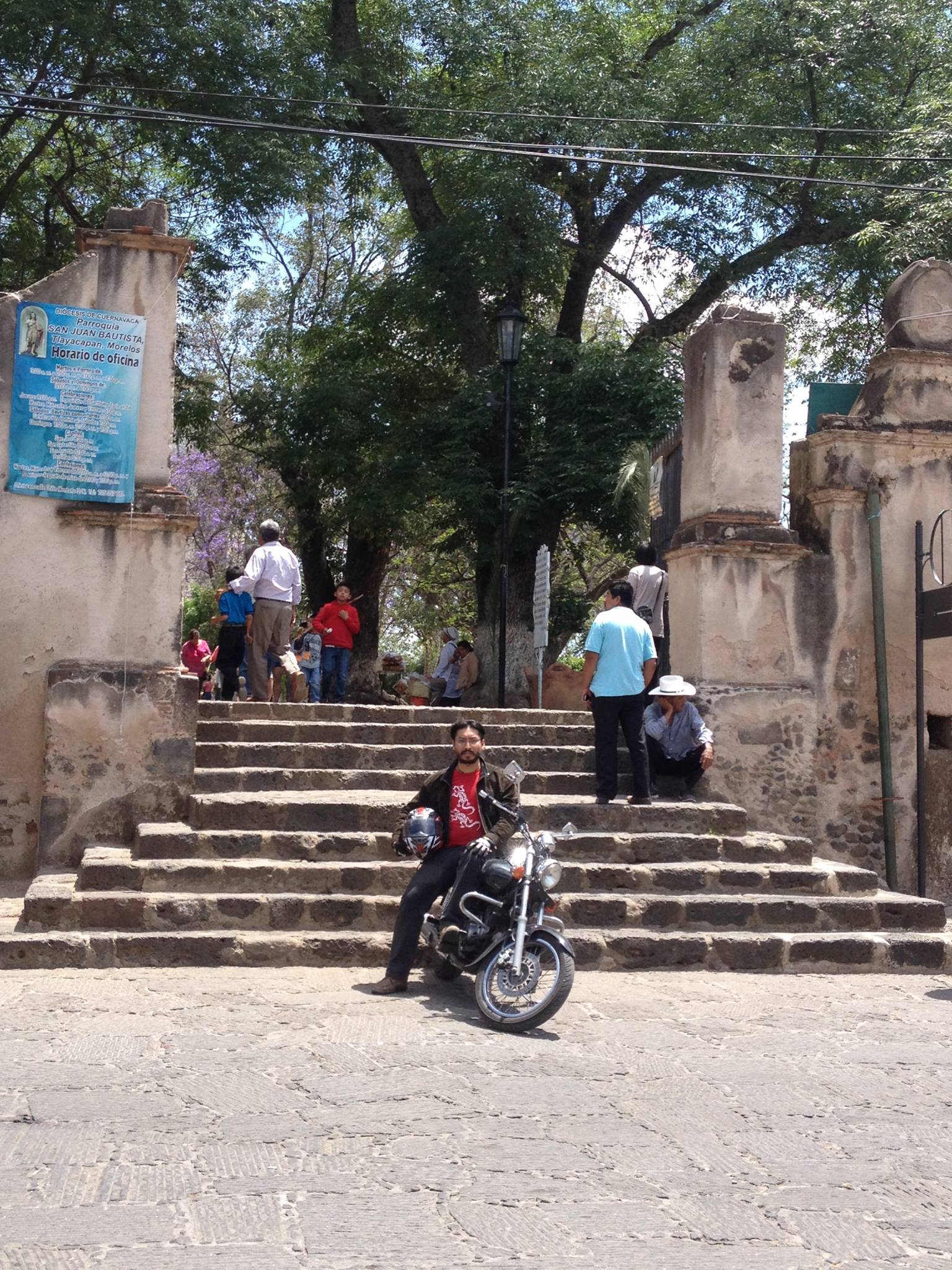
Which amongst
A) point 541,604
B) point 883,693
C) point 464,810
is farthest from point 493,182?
point 464,810

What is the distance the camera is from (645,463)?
52.2 feet

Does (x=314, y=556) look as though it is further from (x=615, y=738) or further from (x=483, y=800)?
(x=483, y=800)

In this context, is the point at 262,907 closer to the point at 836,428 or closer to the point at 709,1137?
the point at 709,1137

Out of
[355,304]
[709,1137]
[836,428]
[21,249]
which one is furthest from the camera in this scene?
[355,304]

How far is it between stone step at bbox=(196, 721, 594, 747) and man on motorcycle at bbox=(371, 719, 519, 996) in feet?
8.70

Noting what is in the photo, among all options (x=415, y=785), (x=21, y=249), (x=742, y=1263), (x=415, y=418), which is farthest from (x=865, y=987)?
(x=21, y=249)

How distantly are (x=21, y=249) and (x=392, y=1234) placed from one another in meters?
16.4

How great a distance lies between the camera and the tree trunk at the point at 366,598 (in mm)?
21719

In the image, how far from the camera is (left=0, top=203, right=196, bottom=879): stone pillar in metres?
9.34

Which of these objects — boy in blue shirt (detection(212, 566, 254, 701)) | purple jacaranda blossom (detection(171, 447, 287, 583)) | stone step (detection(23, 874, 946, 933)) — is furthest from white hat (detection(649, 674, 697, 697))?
purple jacaranda blossom (detection(171, 447, 287, 583))

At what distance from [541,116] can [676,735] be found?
10.1 m

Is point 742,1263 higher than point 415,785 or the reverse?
the reverse

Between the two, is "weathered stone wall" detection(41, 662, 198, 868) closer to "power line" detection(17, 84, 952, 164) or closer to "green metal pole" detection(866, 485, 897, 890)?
"green metal pole" detection(866, 485, 897, 890)

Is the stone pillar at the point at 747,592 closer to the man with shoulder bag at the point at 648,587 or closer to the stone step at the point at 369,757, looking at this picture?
the man with shoulder bag at the point at 648,587
